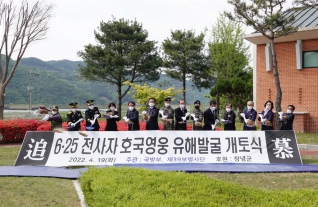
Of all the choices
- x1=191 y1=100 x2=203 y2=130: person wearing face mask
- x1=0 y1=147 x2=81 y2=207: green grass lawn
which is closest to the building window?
x1=191 y1=100 x2=203 y2=130: person wearing face mask

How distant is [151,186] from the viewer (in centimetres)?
382

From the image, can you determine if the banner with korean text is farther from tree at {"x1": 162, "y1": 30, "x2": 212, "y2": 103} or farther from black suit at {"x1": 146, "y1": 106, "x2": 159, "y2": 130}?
tree at {"x1": 162, "y1": 30, "x2": 212, "y2": 103}

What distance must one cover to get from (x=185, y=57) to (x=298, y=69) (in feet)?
46.0

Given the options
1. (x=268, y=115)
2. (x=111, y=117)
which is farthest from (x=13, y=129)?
(x=268, y=115)

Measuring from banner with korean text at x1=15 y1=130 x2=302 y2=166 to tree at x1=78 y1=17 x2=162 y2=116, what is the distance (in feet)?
68.8

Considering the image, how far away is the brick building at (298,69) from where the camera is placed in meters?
16.8

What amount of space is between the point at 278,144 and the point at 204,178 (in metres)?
4.99

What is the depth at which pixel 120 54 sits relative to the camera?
99.2 feet

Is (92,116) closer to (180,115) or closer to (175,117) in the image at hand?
(175,117)

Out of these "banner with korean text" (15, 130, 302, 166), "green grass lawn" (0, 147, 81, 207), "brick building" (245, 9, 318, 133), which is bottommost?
"green grass lawn" (0, 147, 81, 207)

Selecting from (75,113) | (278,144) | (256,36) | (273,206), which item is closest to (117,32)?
(256,36)

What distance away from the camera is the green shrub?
133 inches

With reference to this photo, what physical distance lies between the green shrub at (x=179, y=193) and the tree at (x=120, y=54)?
25.6m

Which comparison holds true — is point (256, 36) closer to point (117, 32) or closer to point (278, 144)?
point (278, 144)
